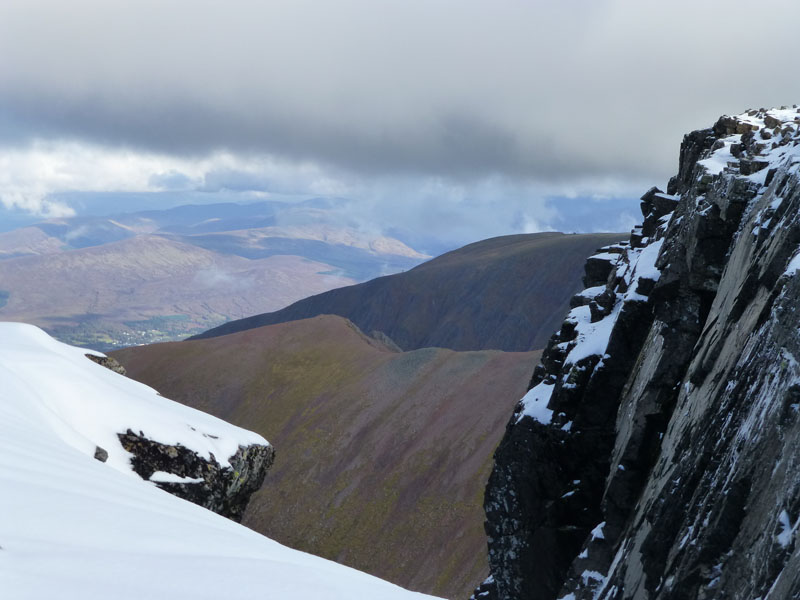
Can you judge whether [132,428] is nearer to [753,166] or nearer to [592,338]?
[592,338]

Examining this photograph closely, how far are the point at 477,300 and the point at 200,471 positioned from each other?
145 m

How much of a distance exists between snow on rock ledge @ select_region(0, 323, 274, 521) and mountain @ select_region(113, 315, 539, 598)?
2146 cm

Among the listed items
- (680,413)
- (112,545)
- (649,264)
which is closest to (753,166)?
(649,264)

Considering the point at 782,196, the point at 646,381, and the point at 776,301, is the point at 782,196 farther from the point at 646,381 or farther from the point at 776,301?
the point at 646,381

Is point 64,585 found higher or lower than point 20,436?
higher

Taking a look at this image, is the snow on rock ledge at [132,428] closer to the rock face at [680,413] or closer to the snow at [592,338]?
the rock face at [680,413]

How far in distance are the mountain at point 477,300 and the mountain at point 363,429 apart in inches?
2692

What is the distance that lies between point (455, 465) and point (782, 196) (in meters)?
46.8

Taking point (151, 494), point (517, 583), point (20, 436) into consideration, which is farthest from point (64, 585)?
point (517, 583)

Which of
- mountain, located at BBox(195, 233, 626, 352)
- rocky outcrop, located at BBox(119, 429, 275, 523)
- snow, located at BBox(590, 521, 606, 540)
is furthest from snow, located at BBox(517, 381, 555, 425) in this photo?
mountain, located at BBox(195, 233, 626, 352)

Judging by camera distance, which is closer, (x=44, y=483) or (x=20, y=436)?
(x=44, y=483)

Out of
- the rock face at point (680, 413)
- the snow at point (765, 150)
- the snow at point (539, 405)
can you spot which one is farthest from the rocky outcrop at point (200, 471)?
the snow at point (765, 150)

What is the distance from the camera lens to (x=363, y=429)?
69.1m

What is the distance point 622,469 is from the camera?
1628cm
